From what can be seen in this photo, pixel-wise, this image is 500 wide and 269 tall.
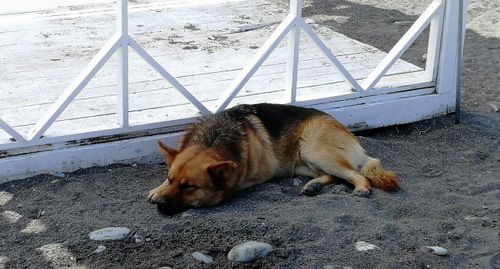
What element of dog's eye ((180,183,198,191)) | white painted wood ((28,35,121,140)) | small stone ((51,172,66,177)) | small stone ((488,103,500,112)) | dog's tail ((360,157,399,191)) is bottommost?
small stone ((51,172,66,177))

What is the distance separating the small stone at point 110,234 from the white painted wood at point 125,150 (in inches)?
43.5

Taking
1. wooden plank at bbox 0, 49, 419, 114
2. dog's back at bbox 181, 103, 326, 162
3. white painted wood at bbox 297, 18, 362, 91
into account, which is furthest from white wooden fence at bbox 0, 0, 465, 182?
wooden plank at bbox 0, 49, 419, 114

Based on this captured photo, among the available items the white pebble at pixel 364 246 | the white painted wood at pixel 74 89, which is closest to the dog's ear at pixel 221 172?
the white pebble at pixel 364 246

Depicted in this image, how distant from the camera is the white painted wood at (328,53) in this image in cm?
624

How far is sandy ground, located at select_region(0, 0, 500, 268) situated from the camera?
4598 millimetres

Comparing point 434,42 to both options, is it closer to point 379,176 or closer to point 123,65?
point 379,176

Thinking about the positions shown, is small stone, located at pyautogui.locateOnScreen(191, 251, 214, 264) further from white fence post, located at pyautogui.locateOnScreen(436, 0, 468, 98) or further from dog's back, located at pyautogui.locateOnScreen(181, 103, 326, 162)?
white fence post, located at pyautogui.locateOnScreen(436, 0, 468, 98)

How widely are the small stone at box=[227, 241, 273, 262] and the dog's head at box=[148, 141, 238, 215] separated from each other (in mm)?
641

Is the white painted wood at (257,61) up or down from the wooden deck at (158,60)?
up

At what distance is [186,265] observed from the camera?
4.48m

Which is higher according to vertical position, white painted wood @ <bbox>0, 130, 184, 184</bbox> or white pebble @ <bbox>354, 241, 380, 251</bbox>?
white painted wood @ <bbox>0, 130, 184, 184</bbox>

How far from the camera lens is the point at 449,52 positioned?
6.94 metres

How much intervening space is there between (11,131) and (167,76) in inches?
46.5

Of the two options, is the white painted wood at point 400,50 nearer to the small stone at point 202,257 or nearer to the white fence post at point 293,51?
the white fence post at point 293,51
